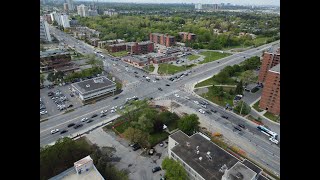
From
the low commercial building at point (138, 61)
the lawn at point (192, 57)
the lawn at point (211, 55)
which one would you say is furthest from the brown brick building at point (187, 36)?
the low commercial building at point (138, 61)

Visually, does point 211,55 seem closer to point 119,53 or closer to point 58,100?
point 119,53

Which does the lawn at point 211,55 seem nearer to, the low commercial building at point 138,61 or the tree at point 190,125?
the low commercial building at point 138,61

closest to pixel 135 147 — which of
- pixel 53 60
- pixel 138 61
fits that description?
pixel 138 61

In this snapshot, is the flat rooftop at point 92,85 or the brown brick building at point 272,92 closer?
the brown brick building at point 272,92

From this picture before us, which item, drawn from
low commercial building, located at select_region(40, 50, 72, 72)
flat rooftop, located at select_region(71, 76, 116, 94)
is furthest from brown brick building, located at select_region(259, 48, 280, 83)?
low commercial building, located at select_region(40, 50, 72, 72)

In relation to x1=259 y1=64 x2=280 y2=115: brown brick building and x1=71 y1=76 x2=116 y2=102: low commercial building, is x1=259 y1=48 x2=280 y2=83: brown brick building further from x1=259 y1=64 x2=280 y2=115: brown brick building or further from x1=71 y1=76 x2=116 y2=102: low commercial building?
x1=71 y1=76 x2=116 y2=102: low commercial building

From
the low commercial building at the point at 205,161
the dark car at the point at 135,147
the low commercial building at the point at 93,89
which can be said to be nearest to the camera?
the low commercial building at the point at 205,161
